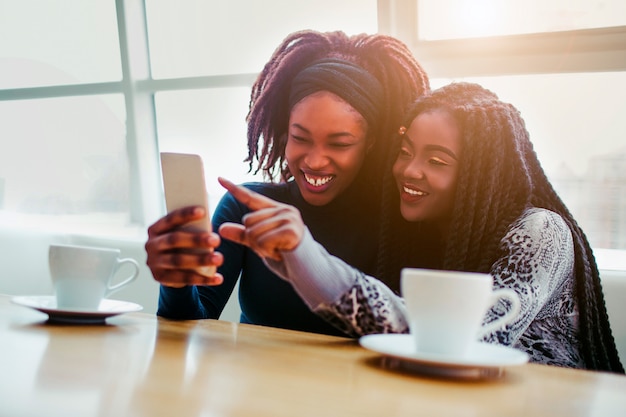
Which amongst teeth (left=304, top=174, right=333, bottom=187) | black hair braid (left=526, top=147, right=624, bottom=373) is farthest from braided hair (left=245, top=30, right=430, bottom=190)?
black hair braid (left=526, top=147, right=624, bottom=373)

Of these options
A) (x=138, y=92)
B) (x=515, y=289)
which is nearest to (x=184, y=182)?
(x=515, y=289)

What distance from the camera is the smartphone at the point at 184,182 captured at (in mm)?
1020

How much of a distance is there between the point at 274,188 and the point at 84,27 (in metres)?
2.11

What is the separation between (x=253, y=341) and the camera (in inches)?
40.4

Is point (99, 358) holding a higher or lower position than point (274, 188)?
lower

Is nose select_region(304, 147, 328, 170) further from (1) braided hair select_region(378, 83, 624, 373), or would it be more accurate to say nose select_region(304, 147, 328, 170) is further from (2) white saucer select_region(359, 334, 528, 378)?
(2) white saucer select_region(359, 334, 528, 378)

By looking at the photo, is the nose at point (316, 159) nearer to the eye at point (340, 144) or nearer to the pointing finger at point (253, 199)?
the eye at point (340, 144)

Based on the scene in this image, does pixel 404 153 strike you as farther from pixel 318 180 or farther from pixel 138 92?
pixel 138 92

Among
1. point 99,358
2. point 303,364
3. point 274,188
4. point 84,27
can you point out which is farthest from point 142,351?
point 84,27

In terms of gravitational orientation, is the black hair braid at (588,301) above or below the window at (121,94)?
below

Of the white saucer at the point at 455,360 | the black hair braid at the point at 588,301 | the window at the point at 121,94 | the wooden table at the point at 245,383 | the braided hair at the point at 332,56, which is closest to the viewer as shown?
the wooden table at the point at 245,383

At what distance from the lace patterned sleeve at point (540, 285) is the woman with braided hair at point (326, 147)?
0.41 m

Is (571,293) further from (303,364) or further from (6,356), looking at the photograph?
(6,356)

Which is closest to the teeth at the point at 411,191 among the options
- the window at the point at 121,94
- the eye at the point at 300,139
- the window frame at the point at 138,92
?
the eye at the point at 300,139
